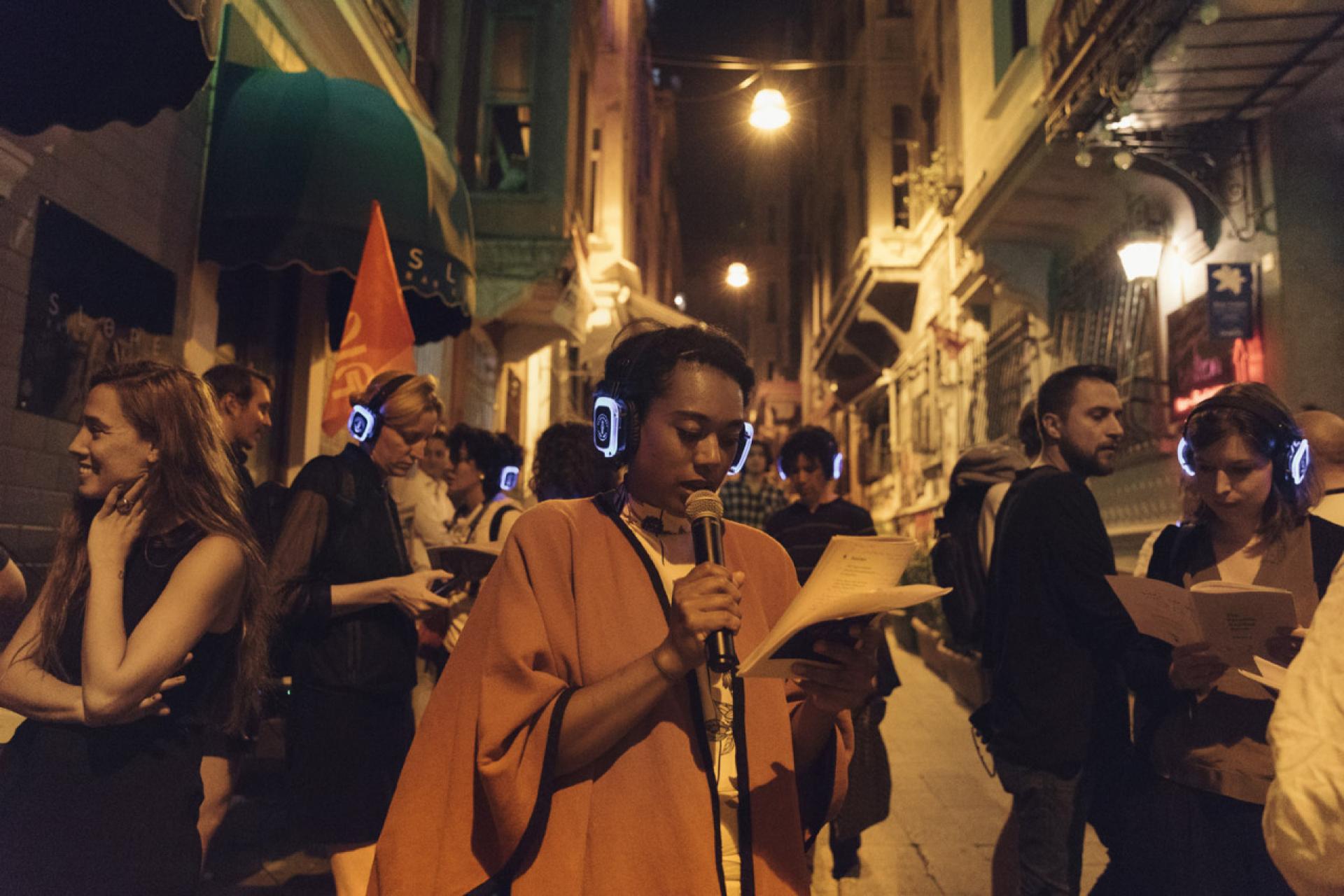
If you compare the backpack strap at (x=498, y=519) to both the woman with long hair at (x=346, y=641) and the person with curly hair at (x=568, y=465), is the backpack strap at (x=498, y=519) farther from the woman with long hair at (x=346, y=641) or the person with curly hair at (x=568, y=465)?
the woman with long hair at (x=346, y=641)

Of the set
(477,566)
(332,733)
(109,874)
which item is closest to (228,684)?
(109,874)

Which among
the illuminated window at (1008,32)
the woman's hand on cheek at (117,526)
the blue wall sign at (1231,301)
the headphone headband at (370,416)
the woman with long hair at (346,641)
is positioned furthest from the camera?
the illuminated window at (1008,32)

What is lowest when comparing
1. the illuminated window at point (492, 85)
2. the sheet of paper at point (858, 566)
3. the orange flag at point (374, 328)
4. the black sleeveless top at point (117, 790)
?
the black sleeveless top at point (117, 790)

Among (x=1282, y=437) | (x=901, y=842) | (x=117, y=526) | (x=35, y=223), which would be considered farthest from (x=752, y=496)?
(x=117, y=526)

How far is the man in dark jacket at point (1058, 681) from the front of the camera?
3.17 metres

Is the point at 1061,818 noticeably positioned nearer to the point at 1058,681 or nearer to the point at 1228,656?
the point at 1058,681

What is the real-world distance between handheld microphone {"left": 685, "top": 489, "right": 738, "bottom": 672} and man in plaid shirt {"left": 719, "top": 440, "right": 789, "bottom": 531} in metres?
4.55

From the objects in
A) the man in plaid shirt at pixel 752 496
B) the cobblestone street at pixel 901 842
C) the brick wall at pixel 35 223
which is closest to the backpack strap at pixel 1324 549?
the cobblestone street at pixel 901 842

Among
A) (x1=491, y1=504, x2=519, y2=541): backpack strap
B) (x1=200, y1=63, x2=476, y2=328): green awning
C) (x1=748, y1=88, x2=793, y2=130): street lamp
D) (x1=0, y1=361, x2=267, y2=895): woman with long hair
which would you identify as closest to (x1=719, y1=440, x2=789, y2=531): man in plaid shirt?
(x1=491, y1=504, x2=519, y2=541): backpack strap

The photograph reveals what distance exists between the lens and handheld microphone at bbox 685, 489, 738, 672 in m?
1.59

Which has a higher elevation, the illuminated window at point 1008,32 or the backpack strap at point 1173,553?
the illuminated window at point 1008,32

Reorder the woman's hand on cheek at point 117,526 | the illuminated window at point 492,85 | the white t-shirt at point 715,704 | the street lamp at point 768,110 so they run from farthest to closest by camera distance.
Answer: the street lamp at point 768,110 → the illuminated window at point 492,85 → the woman's hand on cheek at point 117,526 → the white t-shirt at point 715,704

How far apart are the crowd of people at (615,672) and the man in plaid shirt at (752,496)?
269cm

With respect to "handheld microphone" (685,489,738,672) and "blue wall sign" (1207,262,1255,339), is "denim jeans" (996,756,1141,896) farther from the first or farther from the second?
"blue wall sign" (1207,262,1255,339)
